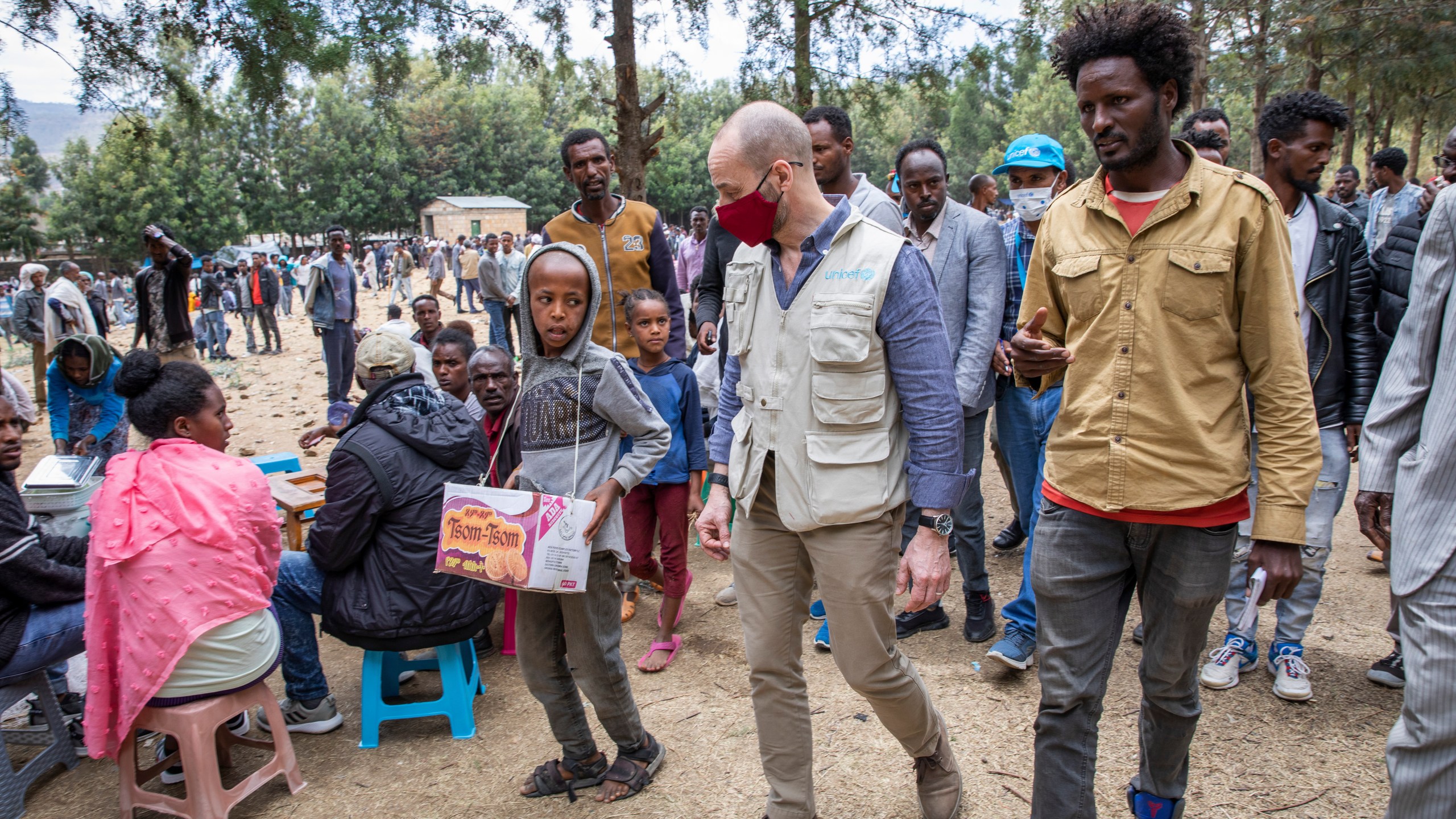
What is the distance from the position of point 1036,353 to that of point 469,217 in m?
52.1

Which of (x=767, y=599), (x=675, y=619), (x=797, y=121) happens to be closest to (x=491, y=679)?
(x=675, y=619)

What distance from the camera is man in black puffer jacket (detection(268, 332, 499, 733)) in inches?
136

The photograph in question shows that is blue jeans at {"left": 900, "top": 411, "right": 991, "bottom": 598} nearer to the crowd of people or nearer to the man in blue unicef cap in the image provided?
the crowd of people

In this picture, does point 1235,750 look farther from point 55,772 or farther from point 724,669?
point 55,772

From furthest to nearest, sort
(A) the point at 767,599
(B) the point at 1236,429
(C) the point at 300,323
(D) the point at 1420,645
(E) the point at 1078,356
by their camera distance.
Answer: (C) the point at 300,323 → (A) the point at 767,599 → (E) the point at 1078,356 → (B) the point at 1236,429 → (D) the point at 1420,645

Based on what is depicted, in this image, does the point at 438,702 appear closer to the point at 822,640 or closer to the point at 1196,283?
the point at 822,640

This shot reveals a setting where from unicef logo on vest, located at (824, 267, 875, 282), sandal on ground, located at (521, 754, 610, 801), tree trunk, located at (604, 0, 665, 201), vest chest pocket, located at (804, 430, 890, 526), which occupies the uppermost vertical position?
tree trunk, located at (604, 0, 665, 201)

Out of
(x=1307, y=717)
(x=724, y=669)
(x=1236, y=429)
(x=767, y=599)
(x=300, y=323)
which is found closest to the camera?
(x=1236, y=429)

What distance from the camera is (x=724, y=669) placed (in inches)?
165

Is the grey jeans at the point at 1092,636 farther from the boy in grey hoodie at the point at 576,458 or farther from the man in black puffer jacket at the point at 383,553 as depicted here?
the man in black puffer jacket at the point at 383,553

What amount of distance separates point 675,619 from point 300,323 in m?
22.6

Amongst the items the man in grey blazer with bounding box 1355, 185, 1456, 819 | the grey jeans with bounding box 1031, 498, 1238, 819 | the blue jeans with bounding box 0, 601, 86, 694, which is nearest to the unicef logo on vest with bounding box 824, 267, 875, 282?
the grey jeans with bounding box 1031, 498, 1238, 819

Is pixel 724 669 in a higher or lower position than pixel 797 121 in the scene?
lower

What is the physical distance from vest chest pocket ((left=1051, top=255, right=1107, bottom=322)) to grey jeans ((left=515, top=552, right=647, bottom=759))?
68.7 inches
